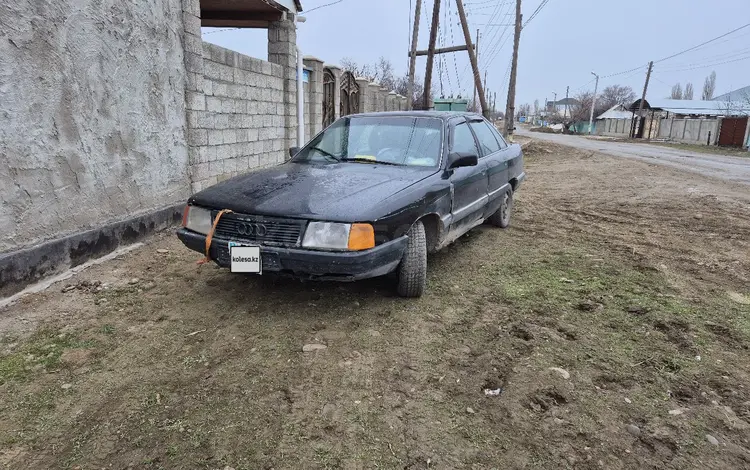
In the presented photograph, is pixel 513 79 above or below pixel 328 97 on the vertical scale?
above

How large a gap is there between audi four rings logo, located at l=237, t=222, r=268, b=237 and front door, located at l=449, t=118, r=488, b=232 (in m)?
1.73

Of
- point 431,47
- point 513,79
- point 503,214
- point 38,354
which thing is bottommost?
point 38,354

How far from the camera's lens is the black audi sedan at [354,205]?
317 cm

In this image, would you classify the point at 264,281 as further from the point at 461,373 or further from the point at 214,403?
the point at 461,373

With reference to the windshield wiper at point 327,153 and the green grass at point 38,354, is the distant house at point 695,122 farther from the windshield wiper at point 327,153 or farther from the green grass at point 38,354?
the green grass at point 38,354

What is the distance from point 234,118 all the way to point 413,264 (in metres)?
4.63

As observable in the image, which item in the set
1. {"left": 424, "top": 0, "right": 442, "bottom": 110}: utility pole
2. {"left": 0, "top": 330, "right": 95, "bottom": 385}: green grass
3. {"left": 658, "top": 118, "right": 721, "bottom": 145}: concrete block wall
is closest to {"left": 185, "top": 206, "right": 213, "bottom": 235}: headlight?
{"left": 0, "top": 330, "right": 95, "bottom": 385}: green grass

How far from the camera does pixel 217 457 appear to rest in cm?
207

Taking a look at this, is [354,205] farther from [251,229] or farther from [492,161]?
[492,161]

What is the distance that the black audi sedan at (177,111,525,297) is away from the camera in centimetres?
317

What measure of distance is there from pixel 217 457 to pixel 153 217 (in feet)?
13.0

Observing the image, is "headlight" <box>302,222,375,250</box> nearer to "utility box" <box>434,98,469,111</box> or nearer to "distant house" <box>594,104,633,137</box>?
"utility box" <box>434,98,469,111</box>

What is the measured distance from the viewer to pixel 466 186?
14.8 ft

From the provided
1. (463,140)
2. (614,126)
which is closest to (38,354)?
(463,140)
